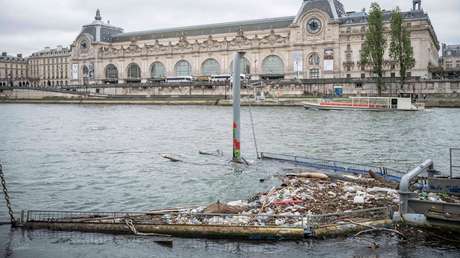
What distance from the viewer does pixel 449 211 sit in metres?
14.0

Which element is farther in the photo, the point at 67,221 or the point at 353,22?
the point at 353,22

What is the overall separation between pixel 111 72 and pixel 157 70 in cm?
1537

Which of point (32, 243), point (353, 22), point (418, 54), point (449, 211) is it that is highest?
point (353, 22)

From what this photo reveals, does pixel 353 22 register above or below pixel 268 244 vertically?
above

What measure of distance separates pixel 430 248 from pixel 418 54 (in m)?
94.4

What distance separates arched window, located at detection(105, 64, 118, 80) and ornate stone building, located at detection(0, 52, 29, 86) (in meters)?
54.1

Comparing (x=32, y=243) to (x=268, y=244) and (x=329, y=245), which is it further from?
(x=329, y=245)

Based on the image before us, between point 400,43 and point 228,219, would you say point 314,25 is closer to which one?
point 400,43

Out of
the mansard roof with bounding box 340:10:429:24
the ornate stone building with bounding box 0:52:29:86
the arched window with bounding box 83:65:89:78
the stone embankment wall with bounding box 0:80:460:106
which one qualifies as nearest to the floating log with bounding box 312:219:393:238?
the stone embankment wall with bounding box 0:80:460:106

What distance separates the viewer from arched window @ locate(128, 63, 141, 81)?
135875mm

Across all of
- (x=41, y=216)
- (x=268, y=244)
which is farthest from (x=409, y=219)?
(x=41, y=216)

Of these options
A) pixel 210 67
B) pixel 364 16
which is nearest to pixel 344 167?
pixel 364 16

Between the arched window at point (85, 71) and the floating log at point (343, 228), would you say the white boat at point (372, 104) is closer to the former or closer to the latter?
the floating log at point (343, 228)

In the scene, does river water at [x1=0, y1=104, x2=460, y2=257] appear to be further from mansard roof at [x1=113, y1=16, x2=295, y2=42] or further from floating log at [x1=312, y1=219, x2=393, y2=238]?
mansard roof at [x1=113, y1=16, x2=295, y2=42]
